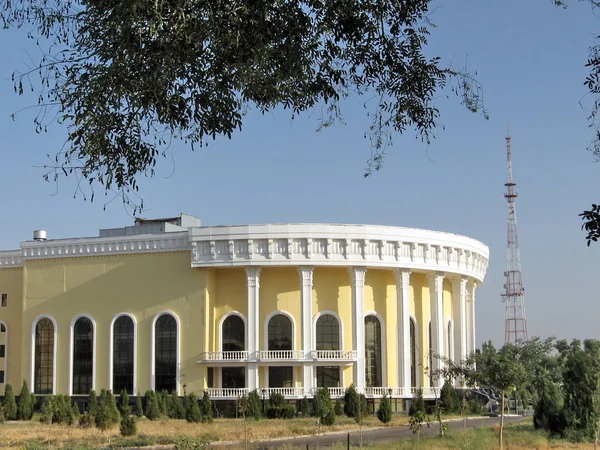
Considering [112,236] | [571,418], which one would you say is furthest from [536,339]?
[112,236]

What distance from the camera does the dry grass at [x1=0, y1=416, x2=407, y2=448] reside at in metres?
29.1

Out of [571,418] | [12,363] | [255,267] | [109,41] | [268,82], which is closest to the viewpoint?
[109,41]

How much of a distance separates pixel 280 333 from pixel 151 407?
7.45 meters

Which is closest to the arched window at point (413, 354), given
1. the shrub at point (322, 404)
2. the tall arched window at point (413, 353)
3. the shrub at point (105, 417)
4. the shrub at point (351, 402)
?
the tall arched window at point (413, 353)

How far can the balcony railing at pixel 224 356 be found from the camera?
44.7 m

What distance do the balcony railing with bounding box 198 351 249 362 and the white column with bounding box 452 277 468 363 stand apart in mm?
13564

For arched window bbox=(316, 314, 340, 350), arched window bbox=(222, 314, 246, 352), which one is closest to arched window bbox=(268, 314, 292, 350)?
arched window bbox=(222, 314, 246, 352)

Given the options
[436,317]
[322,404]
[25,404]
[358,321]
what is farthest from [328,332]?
[25,404]

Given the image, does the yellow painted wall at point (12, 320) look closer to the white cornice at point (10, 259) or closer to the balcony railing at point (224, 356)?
the white cornice at point (10, 259)

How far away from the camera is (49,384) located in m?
47.4

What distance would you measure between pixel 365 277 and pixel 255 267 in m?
5.91

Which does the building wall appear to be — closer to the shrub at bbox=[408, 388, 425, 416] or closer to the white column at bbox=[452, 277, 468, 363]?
the shrub at bbox=[408, 388, 425, 416]

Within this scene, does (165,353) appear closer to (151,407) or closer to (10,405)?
(151,407)

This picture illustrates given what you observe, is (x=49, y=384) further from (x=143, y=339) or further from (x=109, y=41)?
(x=109, y=41)
